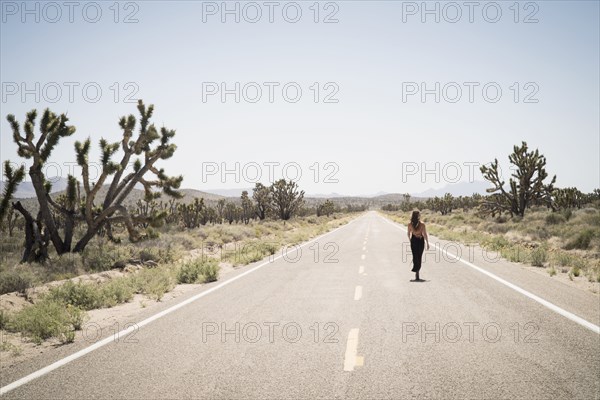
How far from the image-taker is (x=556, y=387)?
3.84 metres

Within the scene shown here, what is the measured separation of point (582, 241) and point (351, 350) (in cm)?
1681

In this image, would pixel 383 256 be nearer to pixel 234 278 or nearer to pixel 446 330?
pixel 234 278

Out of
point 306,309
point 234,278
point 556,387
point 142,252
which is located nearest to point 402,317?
point 306,309

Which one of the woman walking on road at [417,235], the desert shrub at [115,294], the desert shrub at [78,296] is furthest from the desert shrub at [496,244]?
the desert shrub at [78,296]

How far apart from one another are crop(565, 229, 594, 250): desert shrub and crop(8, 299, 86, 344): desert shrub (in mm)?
18981

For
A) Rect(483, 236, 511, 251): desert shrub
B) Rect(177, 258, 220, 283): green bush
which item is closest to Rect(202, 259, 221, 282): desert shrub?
Rect(177, 258, 220, 283): green bush

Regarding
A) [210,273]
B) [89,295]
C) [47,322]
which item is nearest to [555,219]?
[210,273]

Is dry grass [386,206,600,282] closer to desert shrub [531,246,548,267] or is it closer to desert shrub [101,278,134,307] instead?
desert shrub [531,246,548,267]

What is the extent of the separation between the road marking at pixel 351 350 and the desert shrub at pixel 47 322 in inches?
162

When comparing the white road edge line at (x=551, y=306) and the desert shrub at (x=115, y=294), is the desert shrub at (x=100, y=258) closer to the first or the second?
the desert shrub at (x=115, y=294)

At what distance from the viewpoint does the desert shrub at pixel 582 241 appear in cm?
1676

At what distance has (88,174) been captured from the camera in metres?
14.9

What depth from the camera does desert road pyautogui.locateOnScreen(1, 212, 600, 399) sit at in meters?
3.91

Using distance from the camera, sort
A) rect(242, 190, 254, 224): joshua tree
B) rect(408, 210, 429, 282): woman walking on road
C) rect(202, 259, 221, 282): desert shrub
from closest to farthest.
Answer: rect(202, 259, 221, 282): desert shrub
rect(408, 210, 429, 282): woman walking on road
rect(242, 190, 254, 224): joshua tree
